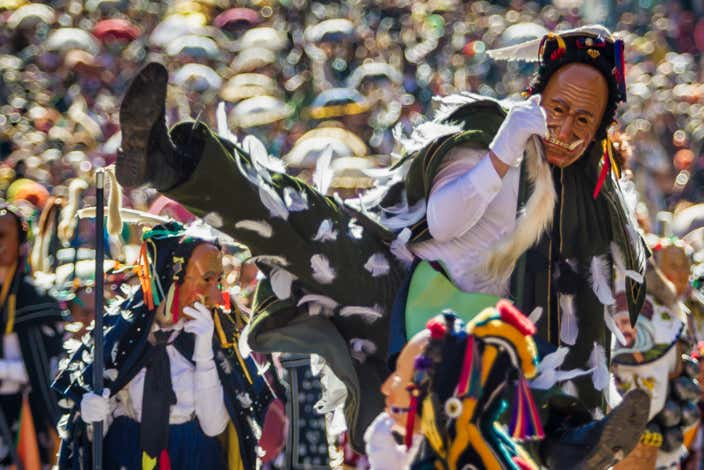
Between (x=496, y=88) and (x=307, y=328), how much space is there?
49.5ft

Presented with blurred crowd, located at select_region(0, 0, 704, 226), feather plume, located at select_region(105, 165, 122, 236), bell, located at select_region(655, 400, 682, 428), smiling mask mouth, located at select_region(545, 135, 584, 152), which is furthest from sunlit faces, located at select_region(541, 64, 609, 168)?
blurred crowd, located at select_region(0, 0, 704, 226)

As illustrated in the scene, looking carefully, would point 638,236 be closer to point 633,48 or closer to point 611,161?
point 611,161

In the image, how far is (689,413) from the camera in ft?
34.6

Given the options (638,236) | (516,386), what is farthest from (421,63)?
(516,386)

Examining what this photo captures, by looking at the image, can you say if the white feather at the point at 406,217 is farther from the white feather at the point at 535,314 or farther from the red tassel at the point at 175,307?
the red tassel at the point at 175,307

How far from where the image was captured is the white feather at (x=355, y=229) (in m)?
7.27

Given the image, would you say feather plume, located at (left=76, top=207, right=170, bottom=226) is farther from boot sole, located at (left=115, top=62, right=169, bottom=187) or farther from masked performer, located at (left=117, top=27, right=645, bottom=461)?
boot sole, located at (left=115, top=62, right=169, bottom=187)

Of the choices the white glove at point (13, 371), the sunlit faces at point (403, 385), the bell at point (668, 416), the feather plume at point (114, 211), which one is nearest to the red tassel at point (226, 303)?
the white glove at point (13, 371)

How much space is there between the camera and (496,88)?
73.0 feet

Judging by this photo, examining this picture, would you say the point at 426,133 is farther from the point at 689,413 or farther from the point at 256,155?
the point at 689,413

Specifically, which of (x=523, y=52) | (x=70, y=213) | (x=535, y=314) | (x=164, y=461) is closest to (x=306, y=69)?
(x=70, y=213)

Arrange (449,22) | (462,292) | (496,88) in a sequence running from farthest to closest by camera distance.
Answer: (449,22), (496,88), (462,292)

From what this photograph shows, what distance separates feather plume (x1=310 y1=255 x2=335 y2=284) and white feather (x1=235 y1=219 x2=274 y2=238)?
0.23 metres

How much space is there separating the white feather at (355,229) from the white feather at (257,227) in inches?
14.9
